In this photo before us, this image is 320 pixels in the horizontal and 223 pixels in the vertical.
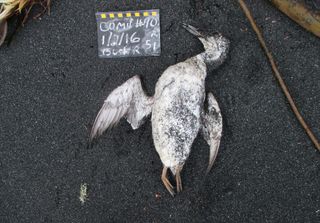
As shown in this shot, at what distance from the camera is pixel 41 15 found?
1.75 m

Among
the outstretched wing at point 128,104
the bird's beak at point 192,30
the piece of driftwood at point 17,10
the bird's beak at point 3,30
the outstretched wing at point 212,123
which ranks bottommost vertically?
the outstretched wing at point 212,123

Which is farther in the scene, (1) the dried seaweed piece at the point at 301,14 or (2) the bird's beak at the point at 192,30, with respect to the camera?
(2) the bird's beak at the point at 192,30

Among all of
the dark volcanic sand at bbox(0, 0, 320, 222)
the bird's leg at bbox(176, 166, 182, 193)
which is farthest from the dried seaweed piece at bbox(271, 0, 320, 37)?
the bird's leg at bbox(176, 166, 182, 193)

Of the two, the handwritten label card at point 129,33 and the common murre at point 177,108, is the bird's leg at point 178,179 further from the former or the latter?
the handwritten label card at point 129,33

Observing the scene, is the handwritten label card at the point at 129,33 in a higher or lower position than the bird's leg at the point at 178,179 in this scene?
higher

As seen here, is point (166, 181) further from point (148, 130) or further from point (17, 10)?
point (17, 10)

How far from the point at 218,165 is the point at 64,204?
957 millimetres

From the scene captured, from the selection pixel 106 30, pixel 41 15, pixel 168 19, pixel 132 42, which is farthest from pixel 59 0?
pixel 168 19

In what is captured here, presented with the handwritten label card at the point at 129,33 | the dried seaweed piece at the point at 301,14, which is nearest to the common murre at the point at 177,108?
the handwritten label card at the point at 129,33

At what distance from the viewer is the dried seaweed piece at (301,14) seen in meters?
1.56

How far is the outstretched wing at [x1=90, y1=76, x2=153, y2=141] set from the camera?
5.49 ft

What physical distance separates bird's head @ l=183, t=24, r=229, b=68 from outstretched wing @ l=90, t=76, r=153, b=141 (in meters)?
0.39

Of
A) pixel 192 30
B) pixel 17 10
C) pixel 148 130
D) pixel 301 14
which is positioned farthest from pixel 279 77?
pixel 17 10

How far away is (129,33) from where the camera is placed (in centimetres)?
172
